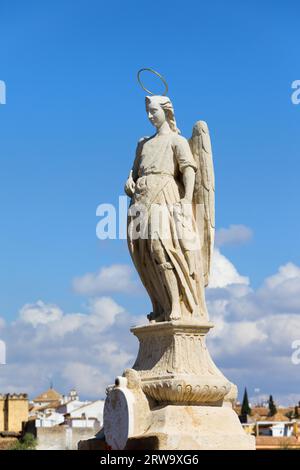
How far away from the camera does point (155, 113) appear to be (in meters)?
14.9

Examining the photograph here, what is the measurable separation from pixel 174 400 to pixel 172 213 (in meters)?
2.35

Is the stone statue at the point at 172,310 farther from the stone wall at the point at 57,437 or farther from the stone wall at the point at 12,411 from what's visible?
the stone wall at the point at 12,411

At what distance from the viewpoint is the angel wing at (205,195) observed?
48.5ft

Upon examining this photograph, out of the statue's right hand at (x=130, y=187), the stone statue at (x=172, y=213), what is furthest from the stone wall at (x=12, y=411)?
the stone statue at (x=172, y=213)

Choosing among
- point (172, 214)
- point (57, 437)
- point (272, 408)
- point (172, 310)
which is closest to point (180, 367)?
point (172, 310)

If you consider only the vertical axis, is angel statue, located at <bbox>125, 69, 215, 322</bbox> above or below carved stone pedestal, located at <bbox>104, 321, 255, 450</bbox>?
above

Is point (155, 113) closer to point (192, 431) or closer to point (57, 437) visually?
point (192, 431)

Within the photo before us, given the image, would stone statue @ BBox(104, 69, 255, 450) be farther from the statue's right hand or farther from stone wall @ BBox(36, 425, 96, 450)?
stone wall @ BBox(36, 425, 96, 450)

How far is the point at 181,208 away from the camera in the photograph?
14.4 meters

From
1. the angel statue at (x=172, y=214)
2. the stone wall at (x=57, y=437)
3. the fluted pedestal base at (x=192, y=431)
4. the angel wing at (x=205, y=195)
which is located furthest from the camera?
the stone wall at (x=57, y=437)

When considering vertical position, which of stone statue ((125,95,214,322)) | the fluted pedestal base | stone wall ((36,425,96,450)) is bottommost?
the fluted pedestal base

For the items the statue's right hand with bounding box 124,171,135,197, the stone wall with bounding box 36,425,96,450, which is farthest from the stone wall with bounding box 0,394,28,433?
the statue's right hand with bounding box 124,171,135,197

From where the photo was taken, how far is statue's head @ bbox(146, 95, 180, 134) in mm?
14898
